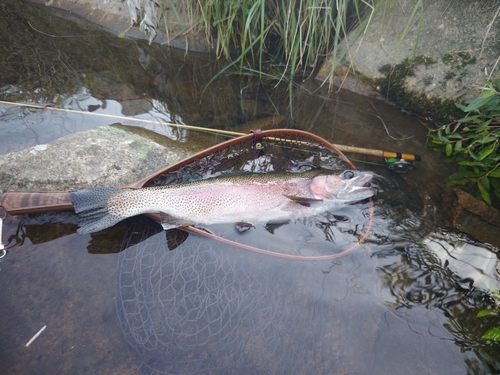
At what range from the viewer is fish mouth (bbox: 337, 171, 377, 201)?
294cm

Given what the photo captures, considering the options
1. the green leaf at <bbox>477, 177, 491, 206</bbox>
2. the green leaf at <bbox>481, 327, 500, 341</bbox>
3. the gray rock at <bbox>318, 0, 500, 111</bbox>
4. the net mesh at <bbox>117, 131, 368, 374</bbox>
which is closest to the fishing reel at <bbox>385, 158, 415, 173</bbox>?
the green leaf at <bbox>477, 177, 491, 206</bbox>

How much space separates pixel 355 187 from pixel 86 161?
114 inches

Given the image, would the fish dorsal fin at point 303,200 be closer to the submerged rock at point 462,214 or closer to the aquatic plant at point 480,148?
the submerged rock at point 462,214

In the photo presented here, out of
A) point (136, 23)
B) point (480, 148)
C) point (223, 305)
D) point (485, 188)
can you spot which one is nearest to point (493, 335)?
point (485, 188)

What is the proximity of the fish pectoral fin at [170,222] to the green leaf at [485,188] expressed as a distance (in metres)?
3.35

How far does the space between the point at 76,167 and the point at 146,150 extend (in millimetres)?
748

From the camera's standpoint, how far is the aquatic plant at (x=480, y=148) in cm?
336

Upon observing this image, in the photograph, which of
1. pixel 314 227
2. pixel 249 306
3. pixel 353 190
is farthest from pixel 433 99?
pixel 249 306

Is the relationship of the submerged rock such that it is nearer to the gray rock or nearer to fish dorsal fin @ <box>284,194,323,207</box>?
fish dorsal fin @ <box>284,194,323,207</box>

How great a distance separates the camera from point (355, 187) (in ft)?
9.74

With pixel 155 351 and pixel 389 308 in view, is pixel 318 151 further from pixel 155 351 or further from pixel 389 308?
pixel 155 351

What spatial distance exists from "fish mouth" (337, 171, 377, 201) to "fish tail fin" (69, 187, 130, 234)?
220cm

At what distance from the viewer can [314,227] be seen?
2.95 m

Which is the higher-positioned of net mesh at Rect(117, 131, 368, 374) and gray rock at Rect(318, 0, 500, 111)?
gray rock at Rect(318, 0, 500, 111)
